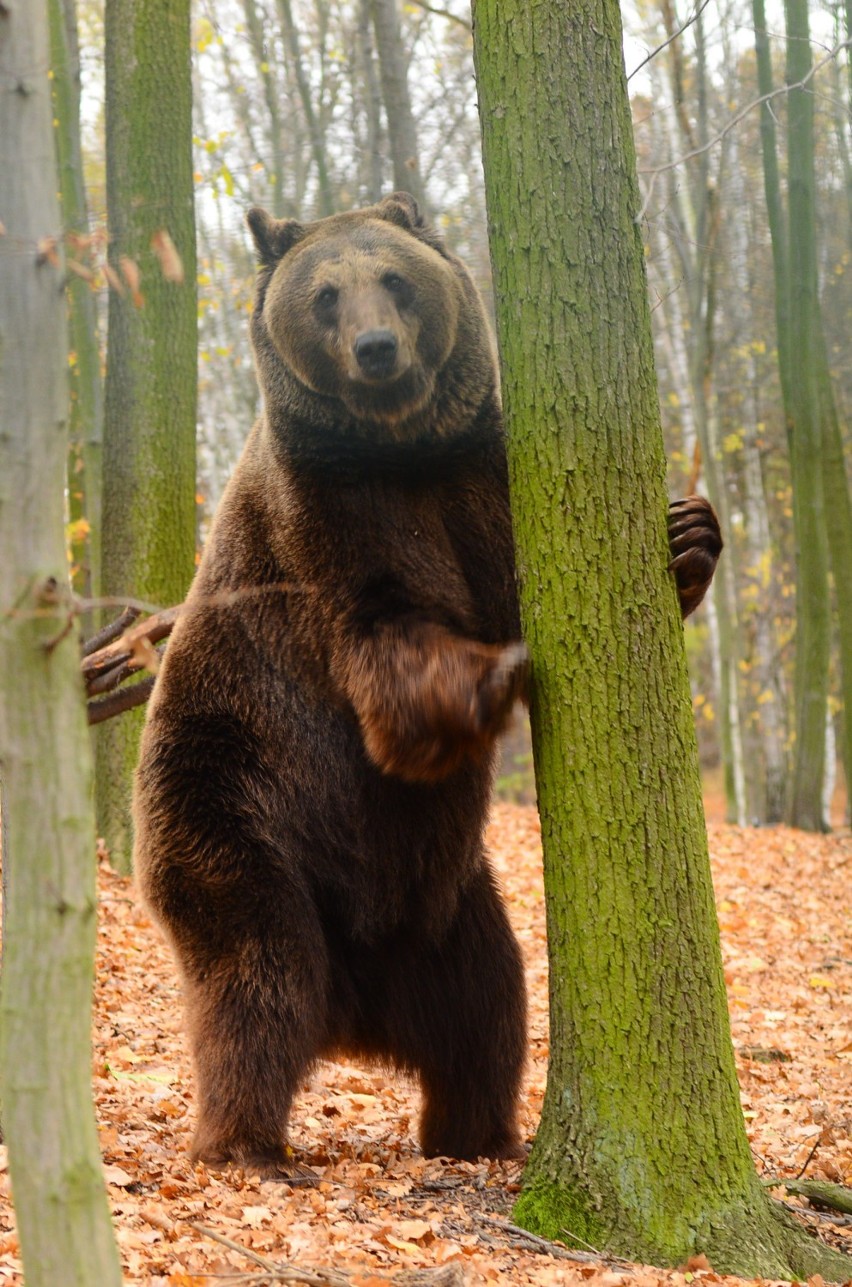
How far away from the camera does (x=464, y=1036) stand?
16.0ft

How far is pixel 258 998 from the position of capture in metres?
4.38

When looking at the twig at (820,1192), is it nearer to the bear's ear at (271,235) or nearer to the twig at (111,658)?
the twig at (111,658)

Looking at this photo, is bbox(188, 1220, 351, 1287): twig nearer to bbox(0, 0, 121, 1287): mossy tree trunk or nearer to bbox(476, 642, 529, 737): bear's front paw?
bbox(0, 0, 121, 1287): mossy tree trunk

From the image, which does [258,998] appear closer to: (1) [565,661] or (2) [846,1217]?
(1) [565,661]

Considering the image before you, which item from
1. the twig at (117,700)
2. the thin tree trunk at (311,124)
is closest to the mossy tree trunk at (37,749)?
the twig at (117,700)

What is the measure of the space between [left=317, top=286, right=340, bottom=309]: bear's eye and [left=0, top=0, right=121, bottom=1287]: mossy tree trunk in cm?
267

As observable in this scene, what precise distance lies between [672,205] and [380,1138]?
614 inches

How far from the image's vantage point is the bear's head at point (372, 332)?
463cm

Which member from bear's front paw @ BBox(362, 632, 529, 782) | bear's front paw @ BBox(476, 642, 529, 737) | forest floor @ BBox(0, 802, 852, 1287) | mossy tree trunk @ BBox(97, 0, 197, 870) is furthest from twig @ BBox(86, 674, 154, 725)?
Result: bear's front paw @ BBox(476, 642, 529, 737)

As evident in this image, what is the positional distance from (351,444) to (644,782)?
70.3 inches

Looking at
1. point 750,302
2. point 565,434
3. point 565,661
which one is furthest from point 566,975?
point 750,302

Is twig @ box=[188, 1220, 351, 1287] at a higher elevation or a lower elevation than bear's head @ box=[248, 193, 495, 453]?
lower

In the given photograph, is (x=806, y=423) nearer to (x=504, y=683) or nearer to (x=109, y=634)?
(x=109, y=634)

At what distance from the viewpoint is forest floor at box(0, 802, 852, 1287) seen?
3.26 meters
